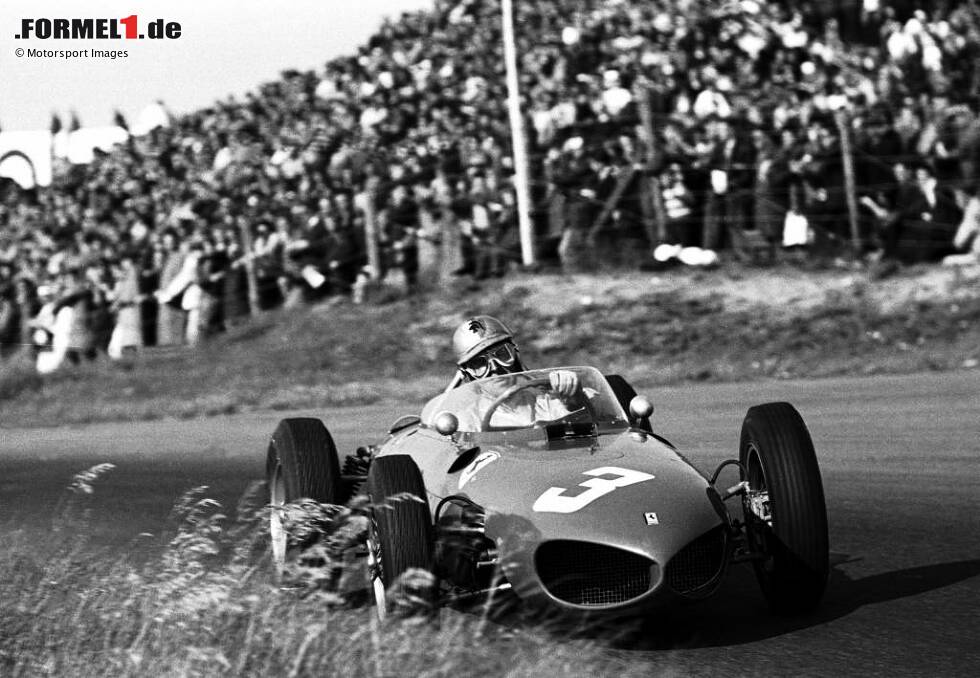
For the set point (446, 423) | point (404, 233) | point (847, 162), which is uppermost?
point (847, 162)

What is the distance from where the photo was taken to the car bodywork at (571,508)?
4801mm

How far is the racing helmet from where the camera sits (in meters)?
7.15

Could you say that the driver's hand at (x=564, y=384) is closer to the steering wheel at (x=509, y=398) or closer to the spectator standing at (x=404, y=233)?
the steering wheel at (x=509, y=398)

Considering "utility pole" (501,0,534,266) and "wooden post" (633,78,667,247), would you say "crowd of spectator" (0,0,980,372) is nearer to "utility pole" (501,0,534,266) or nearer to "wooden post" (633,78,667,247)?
"wooden post" (633,78,667,247)

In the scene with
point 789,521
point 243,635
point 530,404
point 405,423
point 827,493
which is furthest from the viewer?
point 827,493

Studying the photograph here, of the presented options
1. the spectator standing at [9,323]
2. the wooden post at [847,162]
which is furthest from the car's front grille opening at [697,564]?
the spectator standing at [9,323]

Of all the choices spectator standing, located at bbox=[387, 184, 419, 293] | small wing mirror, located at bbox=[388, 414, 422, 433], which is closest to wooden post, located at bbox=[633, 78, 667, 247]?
spectator standing, located at bbox=[387, 184, 419, 293]

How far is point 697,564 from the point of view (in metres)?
4.93

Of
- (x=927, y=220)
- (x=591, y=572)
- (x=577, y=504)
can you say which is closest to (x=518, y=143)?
(x=927, y=220)

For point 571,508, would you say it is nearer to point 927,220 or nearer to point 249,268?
point 927,220

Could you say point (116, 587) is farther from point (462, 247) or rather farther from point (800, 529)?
point (462, 247)

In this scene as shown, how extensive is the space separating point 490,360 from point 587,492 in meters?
2.23

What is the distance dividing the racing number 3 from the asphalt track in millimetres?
488

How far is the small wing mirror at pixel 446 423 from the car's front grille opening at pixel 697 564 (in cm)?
134
